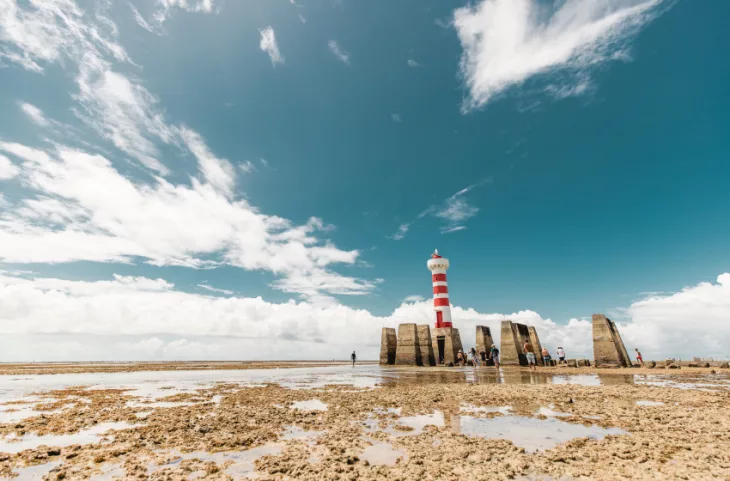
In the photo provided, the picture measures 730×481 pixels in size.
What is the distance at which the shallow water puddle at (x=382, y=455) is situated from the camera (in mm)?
4797

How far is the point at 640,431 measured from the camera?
613 centimetres

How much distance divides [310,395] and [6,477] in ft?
26.9

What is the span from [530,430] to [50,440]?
8830 millimetres

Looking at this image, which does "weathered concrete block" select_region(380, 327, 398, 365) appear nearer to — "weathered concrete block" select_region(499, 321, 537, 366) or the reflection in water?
"weathered concrete block" select_region(499, 321, 537, 366)

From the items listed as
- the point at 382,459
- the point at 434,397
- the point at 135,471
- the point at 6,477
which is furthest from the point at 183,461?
the point at 434,397

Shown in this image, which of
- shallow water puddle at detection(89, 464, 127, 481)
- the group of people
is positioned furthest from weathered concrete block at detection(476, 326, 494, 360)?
shallow water puddle at detection(89, 464, 127, 481)

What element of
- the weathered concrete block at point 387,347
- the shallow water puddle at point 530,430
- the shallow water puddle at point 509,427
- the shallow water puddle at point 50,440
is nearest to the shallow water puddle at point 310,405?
A: the shallow water puddle at point 509,427

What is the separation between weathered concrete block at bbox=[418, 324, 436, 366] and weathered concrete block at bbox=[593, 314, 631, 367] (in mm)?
15319

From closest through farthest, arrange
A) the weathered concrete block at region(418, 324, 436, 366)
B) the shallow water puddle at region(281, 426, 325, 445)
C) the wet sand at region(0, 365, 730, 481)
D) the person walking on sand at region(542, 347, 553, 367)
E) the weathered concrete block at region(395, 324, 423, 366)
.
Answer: the wet sand at region(0, 365, 730, 481) → the shallow water puddle at region(281, 426, 325, 445) → the person walking on sand at region(542, 347, 553, 367) → the weathered concrete block at region(395, 324, 423, 366) → the weathered concrete block at region(418, 324, 436, 366)

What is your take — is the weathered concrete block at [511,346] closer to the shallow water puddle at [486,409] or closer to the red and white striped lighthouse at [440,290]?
the red and white striped lighthouse at [440,290]

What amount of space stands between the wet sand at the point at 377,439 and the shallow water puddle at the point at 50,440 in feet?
0.08

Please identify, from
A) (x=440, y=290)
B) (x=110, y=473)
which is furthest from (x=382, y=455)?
(x=440, y=290)

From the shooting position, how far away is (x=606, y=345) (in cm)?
2445

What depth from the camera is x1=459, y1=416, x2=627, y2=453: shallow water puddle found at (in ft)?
18.3
